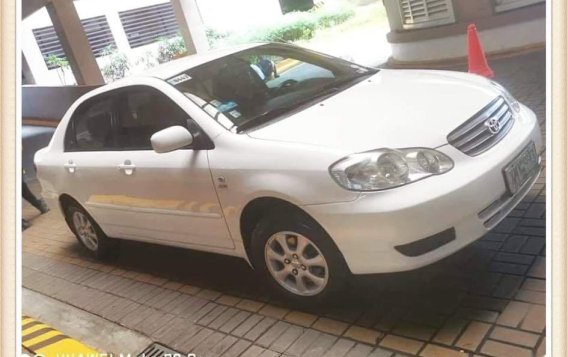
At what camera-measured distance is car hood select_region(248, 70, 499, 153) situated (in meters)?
2.31

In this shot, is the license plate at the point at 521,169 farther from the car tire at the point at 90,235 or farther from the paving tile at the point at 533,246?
the car tire at the point at 90,235

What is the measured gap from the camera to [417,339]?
87.9 inches

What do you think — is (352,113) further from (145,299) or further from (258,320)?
(145,299)

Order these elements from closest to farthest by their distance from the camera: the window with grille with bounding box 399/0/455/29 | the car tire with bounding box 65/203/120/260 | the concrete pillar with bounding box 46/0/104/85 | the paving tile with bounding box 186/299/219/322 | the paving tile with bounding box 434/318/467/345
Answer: the paving tile with bounding box 434/318/467/345, the paving tile with bounding box 186/299/219/322, the car tire with bounding box 65/203/120/260, the window with grille with bounding box 399/0/455/29, the concrete pillar with bounding box 46/0/104/85

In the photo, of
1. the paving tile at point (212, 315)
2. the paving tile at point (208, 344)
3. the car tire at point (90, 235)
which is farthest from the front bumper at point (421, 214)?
the car tire at point (90, 235)

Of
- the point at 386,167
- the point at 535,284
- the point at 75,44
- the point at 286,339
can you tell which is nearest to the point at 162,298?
the point at 286,339

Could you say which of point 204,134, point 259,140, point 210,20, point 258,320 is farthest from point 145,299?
point 210,20

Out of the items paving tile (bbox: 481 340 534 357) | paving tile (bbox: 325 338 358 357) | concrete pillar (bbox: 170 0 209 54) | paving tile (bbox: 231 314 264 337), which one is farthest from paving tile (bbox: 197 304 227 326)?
concrete pillar (bbox: 170 0 209 54)

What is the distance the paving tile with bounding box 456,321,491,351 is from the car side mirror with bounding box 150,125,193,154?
1653 millimetres

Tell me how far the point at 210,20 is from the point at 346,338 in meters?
6.43

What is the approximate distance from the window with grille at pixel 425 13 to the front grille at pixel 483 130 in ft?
14.2

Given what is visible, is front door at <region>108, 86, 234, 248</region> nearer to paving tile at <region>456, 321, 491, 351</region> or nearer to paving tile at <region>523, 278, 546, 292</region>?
paving tile at <region>456, 321, 491, 351</region>

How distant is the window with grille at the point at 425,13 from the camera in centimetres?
650

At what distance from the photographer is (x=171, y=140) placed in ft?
8.80
